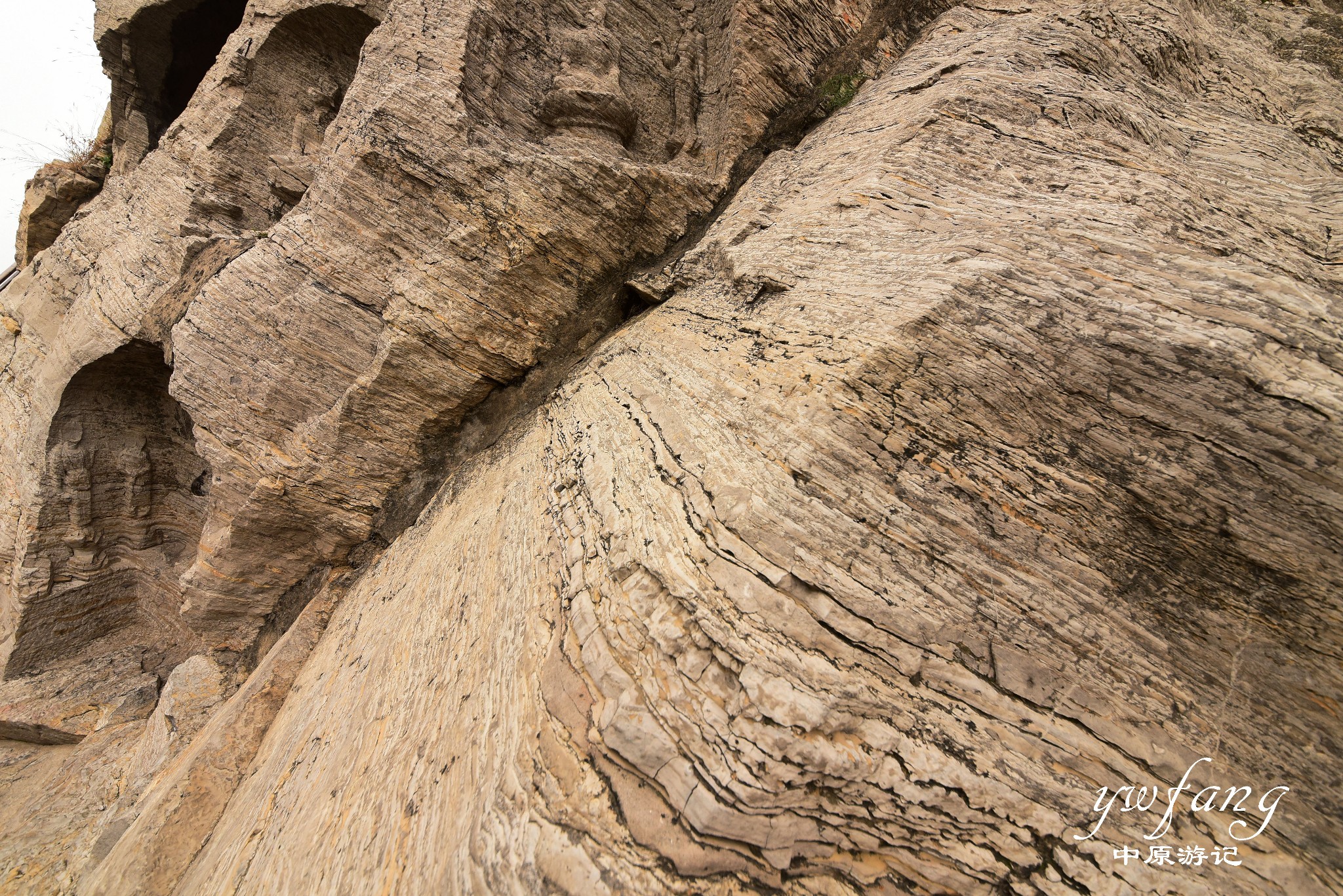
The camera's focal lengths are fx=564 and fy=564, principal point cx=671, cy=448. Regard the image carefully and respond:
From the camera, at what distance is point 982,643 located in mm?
3027

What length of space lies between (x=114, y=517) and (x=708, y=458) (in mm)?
8948

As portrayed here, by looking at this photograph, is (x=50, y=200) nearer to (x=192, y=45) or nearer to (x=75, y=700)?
(x=192, y=45)

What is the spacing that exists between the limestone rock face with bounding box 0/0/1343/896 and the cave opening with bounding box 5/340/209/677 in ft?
0.20

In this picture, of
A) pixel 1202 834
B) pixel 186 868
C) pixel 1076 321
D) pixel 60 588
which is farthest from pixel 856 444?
pixel 60 588

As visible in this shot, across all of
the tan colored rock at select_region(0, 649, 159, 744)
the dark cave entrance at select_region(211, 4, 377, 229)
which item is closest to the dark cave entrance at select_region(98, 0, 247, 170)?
the dark cave entrance at select_region(211, 4, 377, 229)

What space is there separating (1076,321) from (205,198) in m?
9.34

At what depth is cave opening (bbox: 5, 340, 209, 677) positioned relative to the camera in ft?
23.9

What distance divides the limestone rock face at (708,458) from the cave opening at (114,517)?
0.20 ft

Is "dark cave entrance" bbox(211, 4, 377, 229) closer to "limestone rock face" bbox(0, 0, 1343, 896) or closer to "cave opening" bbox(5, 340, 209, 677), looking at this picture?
"limestone rock face" bbox(0, 0, 1343, 896)

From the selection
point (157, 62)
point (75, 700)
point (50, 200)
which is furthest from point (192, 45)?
point (75, 700)

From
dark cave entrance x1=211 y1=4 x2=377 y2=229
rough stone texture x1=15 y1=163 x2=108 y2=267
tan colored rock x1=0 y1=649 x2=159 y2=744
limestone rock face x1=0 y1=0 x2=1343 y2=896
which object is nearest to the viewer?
limestone rock face x1=0 y1=0 x2=1343 y2=896

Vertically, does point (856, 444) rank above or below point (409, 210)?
below

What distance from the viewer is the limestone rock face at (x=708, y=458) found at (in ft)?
9.22

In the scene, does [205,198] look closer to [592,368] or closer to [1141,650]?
[592,368]
